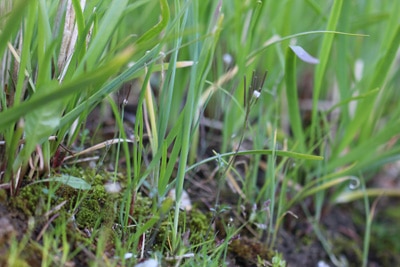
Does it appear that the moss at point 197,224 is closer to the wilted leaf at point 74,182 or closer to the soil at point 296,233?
the soil at point 296,233

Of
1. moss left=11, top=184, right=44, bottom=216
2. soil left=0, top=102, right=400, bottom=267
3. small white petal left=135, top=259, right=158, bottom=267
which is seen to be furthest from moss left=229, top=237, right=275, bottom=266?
moss left=11, top=184, right=44, bottom=216

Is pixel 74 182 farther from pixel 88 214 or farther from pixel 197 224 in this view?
pixel 197 224

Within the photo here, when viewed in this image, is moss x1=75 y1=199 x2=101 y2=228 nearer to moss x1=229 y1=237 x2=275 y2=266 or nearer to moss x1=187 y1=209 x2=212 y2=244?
moss x1=187 y1=209 x2=212 y2=244

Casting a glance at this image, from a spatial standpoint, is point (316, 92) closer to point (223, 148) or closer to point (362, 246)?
point (223, 148)

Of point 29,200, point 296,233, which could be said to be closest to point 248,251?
point 296,233

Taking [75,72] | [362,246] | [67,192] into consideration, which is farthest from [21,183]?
[362,246]

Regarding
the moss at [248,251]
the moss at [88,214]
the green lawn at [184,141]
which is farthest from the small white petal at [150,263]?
the moss at [248,251]

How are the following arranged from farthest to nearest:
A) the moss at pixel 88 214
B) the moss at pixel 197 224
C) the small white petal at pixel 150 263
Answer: the moss at pixel 197 224 → the moss at pixel 88 214 → the small white petal at pixel 150 263

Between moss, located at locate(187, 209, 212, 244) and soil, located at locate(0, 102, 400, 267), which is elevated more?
moss, located at locate(187, 209, 212, 244)

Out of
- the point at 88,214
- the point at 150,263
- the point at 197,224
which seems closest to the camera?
the point at 150,263

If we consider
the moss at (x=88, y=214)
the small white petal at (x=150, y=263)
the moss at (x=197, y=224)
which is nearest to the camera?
the small white petal at (x=150, y=263)

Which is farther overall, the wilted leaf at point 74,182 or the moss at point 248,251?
the moss at point 248,251
